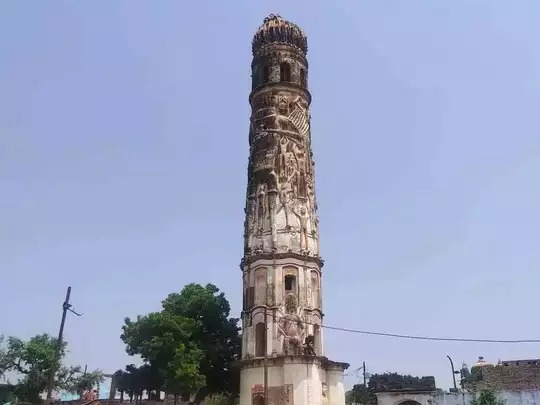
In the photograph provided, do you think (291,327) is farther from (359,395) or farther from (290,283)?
(359,395)

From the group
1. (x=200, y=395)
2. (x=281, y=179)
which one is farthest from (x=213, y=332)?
(x=281, y=179)

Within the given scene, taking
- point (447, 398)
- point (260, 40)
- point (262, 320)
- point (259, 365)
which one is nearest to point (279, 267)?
point (262, 320)

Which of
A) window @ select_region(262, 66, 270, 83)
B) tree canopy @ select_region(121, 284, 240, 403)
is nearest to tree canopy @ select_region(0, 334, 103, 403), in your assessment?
tree canopy @ select_region(121, 284, 240, 403)

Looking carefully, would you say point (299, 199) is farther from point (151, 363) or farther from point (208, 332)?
point (151, 363)

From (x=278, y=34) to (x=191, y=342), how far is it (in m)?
21.4

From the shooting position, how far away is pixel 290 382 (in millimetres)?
29984

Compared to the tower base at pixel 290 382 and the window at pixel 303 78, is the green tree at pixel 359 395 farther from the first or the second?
the window at pixel 303 78

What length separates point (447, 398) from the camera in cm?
3716

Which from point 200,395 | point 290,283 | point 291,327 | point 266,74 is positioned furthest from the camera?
point 266,74

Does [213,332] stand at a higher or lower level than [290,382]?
higher

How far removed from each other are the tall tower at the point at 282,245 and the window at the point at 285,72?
67 mm

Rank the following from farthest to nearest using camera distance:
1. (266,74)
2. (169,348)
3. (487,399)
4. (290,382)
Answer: (266,74) → (487,399) → (169,348) → (290,382)

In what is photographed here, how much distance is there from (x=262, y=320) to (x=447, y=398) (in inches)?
534

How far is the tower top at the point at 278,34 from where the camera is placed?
41.4 metres
